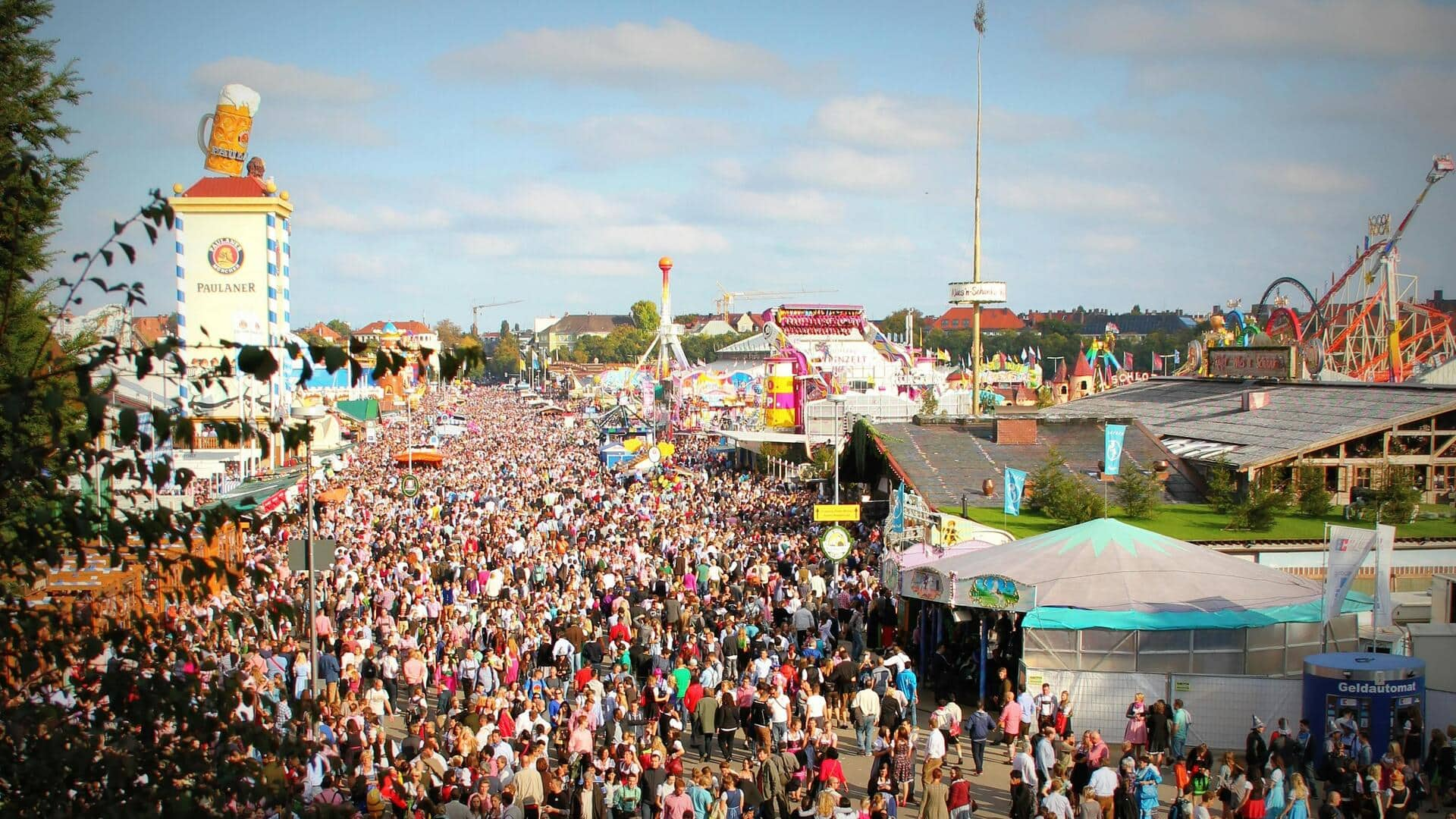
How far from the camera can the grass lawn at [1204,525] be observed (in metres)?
23.4

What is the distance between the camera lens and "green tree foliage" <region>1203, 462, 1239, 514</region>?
83.1 feet

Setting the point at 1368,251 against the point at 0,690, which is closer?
the point at 0,690

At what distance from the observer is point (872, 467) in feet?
112

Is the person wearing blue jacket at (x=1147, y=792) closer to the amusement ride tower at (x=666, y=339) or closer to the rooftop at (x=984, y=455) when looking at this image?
the rooftop at (x=984, y=455)

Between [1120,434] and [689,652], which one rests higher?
[1120,434]

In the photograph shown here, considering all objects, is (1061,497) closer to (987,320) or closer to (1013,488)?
(1013,488)

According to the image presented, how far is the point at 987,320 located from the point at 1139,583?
17288cm

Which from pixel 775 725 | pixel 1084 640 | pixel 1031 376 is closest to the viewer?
pixel 775 725

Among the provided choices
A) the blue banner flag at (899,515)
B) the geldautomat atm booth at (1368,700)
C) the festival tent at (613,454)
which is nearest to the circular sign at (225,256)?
the festival tent at (613,454)

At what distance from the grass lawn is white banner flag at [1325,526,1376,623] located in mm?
7605

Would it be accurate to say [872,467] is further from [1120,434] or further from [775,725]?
[775,725]

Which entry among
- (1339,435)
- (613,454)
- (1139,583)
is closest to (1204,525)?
(1339,435)

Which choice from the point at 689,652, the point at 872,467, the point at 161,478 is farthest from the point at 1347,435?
the point at 161,478

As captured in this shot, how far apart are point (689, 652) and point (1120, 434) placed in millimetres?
12862
